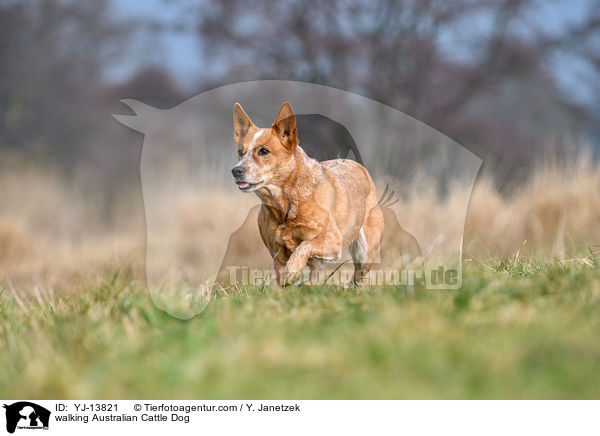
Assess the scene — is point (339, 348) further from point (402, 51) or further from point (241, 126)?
point (402, 51)

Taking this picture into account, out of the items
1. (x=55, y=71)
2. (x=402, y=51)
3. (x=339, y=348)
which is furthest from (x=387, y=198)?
(x=55, y=71)

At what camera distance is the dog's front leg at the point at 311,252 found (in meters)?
3.50

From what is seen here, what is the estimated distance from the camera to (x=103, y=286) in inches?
150

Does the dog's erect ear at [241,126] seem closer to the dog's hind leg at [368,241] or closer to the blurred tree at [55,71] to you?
the dog's hind leg at [368,241]

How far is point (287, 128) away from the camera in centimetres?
348

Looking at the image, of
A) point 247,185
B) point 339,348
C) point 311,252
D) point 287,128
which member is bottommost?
point 339,348

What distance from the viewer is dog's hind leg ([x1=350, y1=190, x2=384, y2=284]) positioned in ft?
13.7

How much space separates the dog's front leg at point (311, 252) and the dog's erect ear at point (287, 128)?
22.7 inches

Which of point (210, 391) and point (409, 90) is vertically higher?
point (409, 90)

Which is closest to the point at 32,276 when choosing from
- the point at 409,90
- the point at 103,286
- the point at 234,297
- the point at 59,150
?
the point at 103,286

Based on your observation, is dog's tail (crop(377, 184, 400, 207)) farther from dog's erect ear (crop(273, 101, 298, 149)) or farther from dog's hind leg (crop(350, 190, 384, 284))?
dog's erect ear (crop(273, 101, 298, 149))

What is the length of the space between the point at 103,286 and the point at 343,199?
160 centimetres
